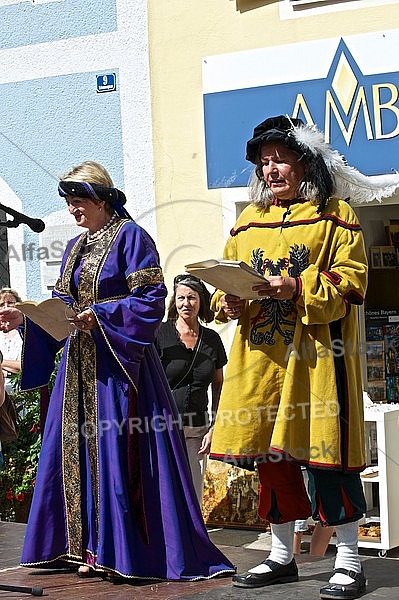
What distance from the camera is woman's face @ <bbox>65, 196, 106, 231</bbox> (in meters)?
5.01

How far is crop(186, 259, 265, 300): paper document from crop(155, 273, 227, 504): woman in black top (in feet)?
6.36

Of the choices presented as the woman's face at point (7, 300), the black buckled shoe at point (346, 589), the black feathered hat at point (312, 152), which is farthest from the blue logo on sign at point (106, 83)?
the black buckled shoe at point (346, 589)

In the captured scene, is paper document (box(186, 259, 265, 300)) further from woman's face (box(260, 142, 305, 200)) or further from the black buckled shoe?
the black buckled shoe

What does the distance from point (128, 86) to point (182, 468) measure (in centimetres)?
364

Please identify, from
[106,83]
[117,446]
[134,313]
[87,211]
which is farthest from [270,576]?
[106,83]

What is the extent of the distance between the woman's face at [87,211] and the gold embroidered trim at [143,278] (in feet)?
1.04

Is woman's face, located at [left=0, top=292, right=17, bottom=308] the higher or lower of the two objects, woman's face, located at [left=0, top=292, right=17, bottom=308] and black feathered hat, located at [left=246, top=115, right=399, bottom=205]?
the lower

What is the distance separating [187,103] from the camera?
769 cm

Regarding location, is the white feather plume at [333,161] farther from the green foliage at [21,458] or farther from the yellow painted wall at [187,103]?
the green foliage at [21,458]

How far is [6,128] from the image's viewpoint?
8.48m

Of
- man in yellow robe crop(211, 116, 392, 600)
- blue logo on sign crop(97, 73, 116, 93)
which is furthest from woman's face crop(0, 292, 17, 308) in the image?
man in yellow robe crop(211, 116, 392, 600)

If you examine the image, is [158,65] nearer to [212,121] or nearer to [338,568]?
[212,121]

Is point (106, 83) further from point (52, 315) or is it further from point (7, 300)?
point (52, 315)

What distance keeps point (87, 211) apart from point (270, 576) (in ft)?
5.61
